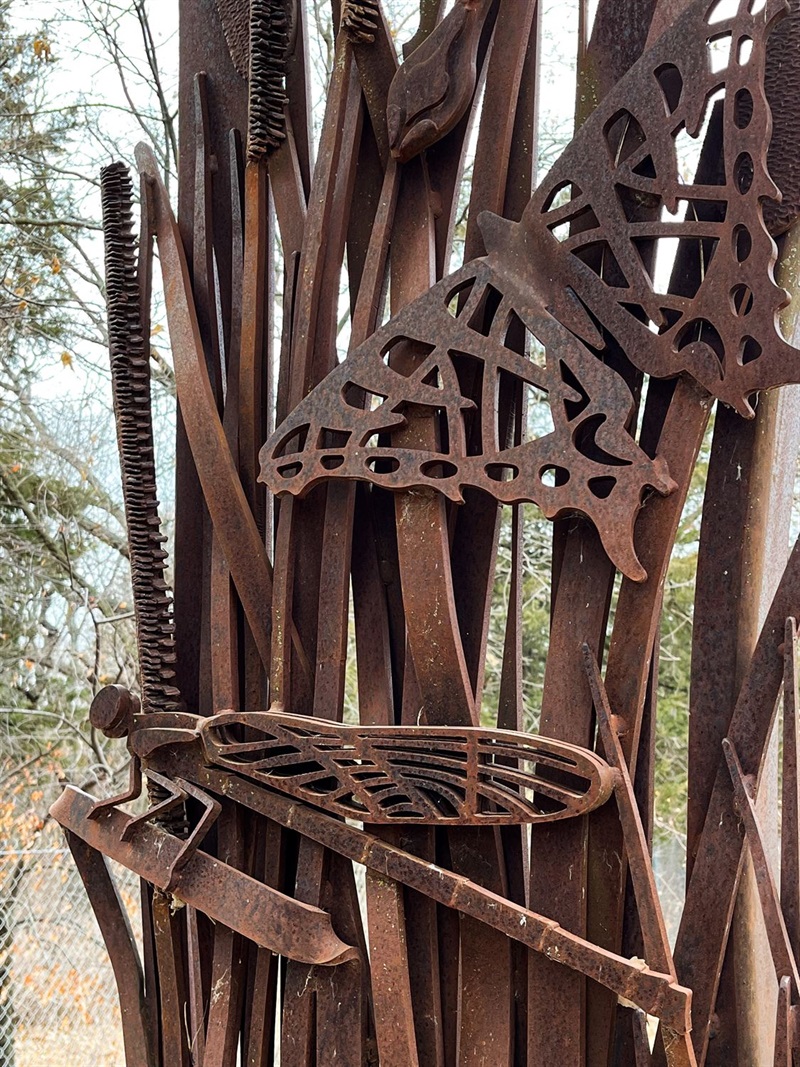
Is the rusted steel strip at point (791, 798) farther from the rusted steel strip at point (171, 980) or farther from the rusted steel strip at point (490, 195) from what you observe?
the rusted steel strip at point (171, 980)

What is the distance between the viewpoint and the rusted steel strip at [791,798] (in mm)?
1565

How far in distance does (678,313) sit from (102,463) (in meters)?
4.27

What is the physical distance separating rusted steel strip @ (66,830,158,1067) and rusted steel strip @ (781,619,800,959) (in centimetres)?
113

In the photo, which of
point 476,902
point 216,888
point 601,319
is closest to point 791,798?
point 476,902

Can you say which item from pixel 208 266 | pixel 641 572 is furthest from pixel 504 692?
pixel 208 266

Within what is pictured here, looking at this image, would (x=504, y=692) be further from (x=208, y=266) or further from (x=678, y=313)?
(x=208, y=266)

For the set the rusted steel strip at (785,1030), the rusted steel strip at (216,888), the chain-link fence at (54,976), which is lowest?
the chain-link fence at (54,976)

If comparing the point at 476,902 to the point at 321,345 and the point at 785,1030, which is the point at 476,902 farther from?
the point at 321,345

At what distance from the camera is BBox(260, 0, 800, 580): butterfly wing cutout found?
59.6 inches

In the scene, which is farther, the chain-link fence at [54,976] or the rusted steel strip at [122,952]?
the chain-link fence at [54,976]

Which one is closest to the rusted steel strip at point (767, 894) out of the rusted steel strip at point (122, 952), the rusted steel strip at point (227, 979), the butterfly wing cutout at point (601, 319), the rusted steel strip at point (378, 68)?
the butterfly wing cutout at point (601, 319)

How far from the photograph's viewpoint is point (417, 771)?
160cm

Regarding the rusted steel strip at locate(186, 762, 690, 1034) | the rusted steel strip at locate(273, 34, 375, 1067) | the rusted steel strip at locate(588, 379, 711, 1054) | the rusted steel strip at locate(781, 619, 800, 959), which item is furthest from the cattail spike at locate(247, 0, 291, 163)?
the rusted steel strip at locate(781, 619, 800, 959)

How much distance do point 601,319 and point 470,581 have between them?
468 mm
